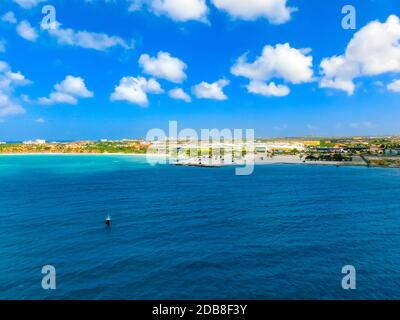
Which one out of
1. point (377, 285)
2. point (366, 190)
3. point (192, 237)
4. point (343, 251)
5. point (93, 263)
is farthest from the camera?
point (366, 190)

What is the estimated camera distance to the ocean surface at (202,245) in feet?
79.9

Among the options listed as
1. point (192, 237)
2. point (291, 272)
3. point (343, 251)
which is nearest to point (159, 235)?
point (192, 237)

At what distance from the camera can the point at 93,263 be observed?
94.6 ft

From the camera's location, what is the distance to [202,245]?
1291 inches

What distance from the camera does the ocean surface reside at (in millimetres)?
24344

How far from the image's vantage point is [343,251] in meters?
31.3

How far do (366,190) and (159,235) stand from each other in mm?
43784
